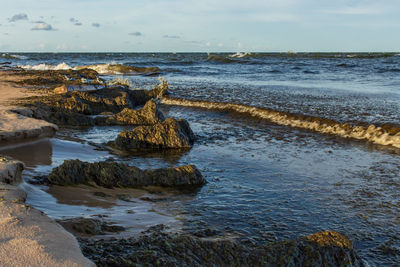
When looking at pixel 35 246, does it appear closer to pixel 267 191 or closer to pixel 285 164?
pixel 267 191

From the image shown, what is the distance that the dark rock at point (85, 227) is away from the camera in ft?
10.6

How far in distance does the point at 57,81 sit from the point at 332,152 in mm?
13535

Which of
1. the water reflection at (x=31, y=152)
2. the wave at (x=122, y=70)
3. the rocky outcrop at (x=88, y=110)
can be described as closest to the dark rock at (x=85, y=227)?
the water reflection at (x=31, y=152)

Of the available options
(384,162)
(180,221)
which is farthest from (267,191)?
(384,162)

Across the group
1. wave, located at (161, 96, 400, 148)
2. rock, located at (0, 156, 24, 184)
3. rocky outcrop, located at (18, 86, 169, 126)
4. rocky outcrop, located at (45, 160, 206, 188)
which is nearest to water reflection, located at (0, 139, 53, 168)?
rocky outcrop, located at (45, 160, 206, 188)

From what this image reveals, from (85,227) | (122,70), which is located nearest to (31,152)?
(85,227)

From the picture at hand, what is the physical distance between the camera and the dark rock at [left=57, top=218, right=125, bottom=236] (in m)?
3.23

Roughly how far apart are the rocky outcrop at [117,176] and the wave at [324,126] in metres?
5.19

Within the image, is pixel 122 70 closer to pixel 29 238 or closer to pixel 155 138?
pixel 155 138

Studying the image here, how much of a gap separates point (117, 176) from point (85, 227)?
6.72ft

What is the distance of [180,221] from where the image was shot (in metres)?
4.20

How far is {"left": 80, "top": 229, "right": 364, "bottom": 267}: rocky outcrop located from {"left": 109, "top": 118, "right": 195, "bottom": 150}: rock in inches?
186

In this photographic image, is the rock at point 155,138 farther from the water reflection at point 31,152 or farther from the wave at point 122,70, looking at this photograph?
the wave at point 122,70

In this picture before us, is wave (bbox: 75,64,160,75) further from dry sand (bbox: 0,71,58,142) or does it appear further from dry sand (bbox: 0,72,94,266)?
dry sand (bbox: 0,72,94,266)
